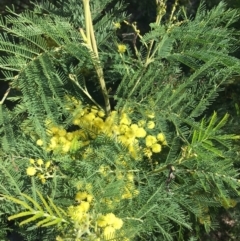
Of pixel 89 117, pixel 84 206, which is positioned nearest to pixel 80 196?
pixel 84 206

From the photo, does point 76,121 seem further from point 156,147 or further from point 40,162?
point 156,147

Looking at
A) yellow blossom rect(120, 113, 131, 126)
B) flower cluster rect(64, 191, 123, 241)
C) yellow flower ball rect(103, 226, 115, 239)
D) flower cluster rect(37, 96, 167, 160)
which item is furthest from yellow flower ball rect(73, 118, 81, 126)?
yellow flower ball rect(103, 226, 115, 239)

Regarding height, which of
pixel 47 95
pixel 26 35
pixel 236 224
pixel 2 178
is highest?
pixel 26 35

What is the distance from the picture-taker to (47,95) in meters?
1.23

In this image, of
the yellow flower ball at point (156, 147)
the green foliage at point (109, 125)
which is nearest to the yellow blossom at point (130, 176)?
the green foliage at point (109, 125)

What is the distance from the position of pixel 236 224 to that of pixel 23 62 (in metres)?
1.32

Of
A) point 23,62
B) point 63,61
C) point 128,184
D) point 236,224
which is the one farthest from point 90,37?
point 236,224

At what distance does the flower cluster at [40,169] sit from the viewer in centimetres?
142

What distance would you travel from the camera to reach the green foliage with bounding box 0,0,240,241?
49.3 inches

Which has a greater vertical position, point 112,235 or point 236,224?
point 112,235

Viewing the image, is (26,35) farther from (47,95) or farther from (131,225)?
(131,225)

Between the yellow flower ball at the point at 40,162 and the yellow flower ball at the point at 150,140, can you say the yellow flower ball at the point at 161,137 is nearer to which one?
the yellow flower ball at the point at 150,140

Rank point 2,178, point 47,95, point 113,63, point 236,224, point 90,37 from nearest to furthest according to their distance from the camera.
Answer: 1. point 47,95
2. point 90,37
3. point 2,178
4. point 113,63
5. point 236,224

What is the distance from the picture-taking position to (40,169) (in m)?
1.42
